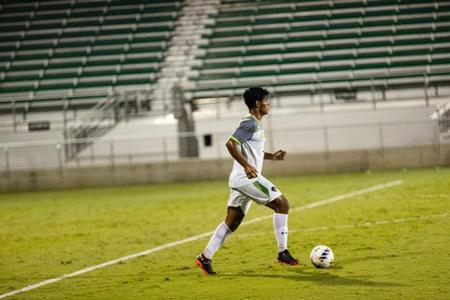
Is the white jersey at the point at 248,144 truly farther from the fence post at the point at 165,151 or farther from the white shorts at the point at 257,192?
the fence post at the point at 165,151

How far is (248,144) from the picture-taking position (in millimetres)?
8469

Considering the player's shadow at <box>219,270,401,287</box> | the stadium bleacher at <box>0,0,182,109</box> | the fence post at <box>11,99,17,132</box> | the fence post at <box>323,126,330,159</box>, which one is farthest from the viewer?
the stadium bleacher at <box>0,0,182,109</box>

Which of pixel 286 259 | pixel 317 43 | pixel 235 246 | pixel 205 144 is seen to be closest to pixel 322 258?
pixel 286 259

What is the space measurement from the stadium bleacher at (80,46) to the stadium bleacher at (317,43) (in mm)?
2295

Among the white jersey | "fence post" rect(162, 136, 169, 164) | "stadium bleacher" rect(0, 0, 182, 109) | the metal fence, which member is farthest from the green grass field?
"stadium bleacher" rect(0, 0, 182, 109)

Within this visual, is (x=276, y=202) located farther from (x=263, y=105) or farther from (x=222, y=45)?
(x=222, y=45)

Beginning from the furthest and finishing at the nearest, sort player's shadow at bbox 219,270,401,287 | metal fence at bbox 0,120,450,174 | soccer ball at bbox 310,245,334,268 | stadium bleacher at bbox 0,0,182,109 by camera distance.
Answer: stadium bleacher at bbox 0,0,182,109, metal fence at bbox 0,120,450,174, soccer ball at bbox 310,245,334,268, player's shadow at bbox 219,270,401,287

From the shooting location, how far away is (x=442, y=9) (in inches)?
1235

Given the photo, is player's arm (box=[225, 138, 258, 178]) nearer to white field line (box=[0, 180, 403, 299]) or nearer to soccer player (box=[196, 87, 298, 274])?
soccer player (box=[196, 87, 298, 274])

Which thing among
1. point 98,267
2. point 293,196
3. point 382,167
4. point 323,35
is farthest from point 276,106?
point 98,267

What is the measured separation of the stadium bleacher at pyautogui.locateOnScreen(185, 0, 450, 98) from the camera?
28969 mm

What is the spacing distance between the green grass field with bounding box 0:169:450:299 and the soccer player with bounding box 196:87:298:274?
0.91ft

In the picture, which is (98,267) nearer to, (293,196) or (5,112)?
(293,196)

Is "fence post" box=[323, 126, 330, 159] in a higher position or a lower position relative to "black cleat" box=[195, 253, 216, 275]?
higher
